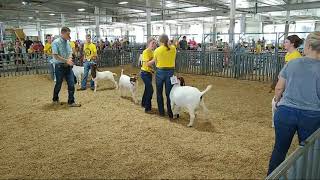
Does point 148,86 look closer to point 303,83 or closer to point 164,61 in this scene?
point 164,61

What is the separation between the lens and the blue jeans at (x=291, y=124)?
254cm

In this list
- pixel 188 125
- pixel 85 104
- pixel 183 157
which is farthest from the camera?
pixel 85 104

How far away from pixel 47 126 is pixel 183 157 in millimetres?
2921

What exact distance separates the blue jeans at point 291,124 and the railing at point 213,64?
329 inches

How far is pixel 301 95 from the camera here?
2523 mm

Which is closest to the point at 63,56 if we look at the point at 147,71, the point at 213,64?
the point at 147,71

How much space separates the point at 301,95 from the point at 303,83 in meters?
0.11

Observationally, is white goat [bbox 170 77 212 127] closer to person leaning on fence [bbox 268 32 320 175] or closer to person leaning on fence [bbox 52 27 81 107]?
person leaning on fence [bbox 268 32 320 175]

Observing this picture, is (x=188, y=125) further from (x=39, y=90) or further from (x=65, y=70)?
(x=39, y=90)

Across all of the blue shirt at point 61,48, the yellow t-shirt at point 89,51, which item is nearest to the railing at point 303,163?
the blue shirt at point 61,48

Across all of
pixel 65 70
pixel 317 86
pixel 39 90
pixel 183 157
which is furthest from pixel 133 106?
pixel 317 86

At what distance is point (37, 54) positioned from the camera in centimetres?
1330

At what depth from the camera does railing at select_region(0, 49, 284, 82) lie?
10914mm

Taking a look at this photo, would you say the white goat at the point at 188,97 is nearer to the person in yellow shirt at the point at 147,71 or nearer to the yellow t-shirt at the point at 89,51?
the person in yellow shirt at the point at 147,71
